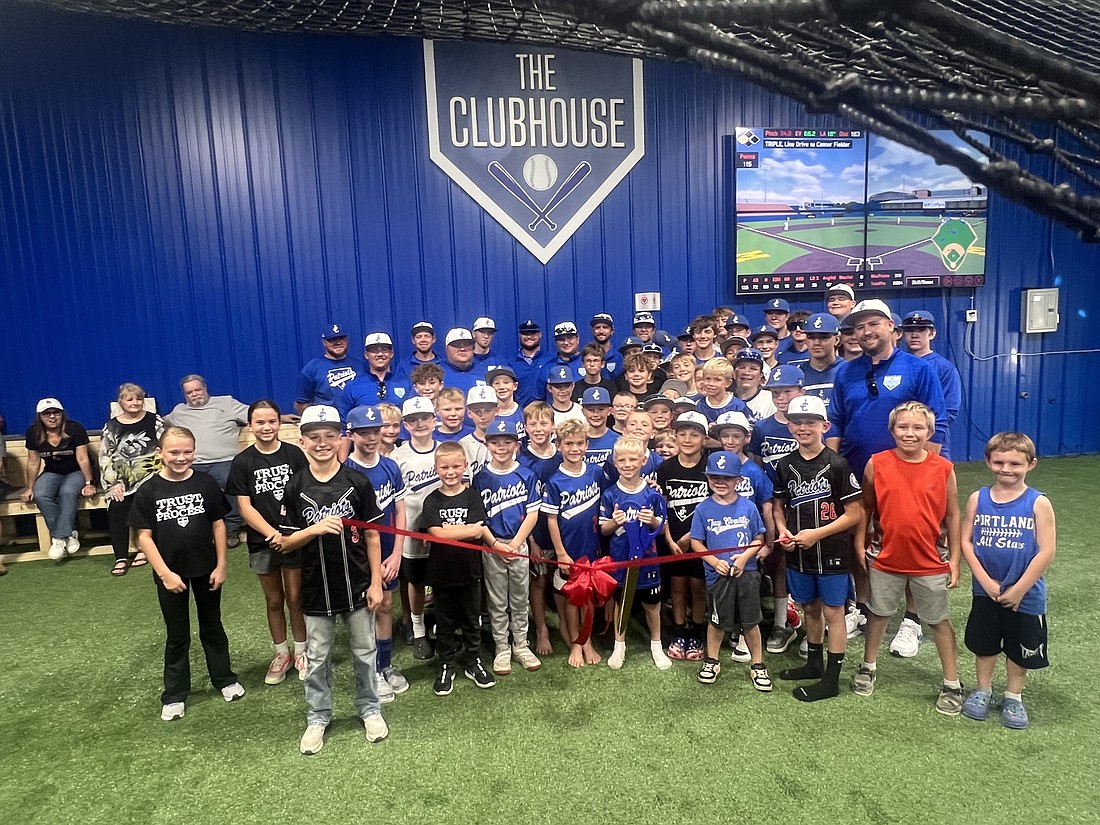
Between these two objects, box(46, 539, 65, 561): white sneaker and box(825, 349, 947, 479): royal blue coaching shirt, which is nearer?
box(825, 349, 947, 479): royal blue coaching shirt

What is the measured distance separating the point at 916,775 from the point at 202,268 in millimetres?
6758

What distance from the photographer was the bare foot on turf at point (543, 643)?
12.2ft

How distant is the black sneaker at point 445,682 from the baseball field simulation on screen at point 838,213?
541cm

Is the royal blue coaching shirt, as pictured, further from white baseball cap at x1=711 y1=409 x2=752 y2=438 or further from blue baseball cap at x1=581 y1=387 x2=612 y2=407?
blue baseball cap at x1=581 y1=387 x2=612 y2=407

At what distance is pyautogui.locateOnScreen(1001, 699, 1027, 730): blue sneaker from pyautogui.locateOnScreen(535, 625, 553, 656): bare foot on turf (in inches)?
85.5

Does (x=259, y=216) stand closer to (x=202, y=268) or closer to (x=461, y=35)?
(x=202, y=268)

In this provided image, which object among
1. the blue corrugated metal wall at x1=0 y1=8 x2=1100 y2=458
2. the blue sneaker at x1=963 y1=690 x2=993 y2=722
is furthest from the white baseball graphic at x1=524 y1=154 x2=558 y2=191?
the blue sneaker at x1=963 y1=690 x2=993 y2=722

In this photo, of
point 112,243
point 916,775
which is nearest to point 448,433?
point 916,775

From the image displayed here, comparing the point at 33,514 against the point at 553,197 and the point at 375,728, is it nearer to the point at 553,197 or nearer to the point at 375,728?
the point at 375,728

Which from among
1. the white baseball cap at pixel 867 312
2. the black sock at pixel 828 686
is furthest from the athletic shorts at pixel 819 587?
the white baseball cap at pixel 867 312

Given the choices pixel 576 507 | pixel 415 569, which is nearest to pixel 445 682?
pixel 415 569

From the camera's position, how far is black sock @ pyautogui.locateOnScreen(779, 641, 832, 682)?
3.32 meters

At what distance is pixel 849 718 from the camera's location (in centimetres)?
296

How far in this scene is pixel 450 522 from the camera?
3.36 metres
